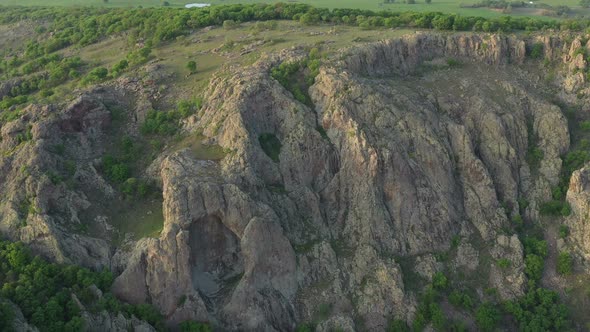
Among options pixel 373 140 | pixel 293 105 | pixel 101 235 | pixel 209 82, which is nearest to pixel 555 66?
pixel 373 140

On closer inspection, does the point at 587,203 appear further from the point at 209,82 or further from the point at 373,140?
the point at 209,82

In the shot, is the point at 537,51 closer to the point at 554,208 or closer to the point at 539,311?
the point at 554,208

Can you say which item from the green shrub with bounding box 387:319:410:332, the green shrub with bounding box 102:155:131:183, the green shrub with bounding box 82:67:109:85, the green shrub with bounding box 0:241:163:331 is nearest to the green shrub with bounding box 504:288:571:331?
the green shrub with bounding box 387:319:410:332

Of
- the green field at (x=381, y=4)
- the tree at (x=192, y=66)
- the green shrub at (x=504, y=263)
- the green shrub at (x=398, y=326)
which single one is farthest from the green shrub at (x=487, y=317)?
the green field at (x=381, y=4)

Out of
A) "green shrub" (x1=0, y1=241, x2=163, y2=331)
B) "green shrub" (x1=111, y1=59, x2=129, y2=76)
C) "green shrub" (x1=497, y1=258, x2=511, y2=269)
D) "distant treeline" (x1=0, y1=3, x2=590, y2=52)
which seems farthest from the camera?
"distant treeline" (x1=0, y1=3, x2=590, y2=52)

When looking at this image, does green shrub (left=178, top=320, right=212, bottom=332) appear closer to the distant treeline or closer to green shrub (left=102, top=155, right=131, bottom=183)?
green shrub (left=102, top=155, right=131, bottom=183)
